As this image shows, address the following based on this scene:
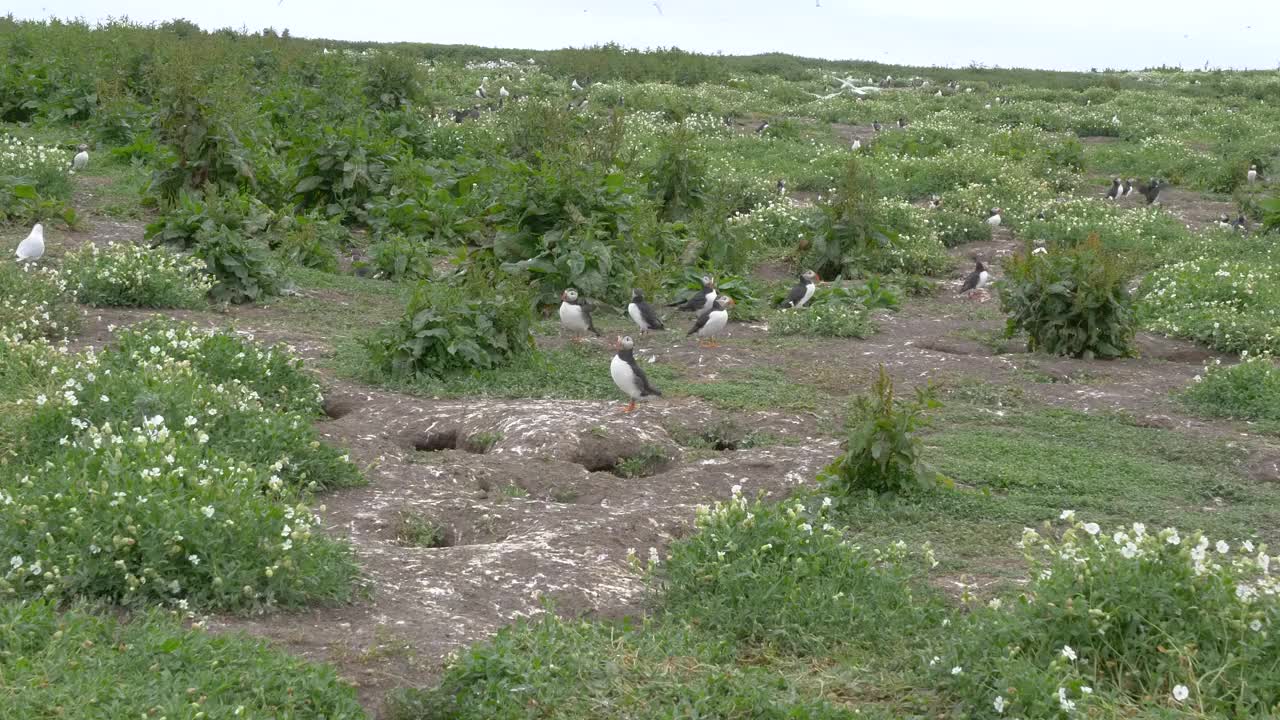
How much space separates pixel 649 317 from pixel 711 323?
1.84ft

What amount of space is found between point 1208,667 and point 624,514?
324 cm

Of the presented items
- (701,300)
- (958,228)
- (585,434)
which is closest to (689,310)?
(701,300)

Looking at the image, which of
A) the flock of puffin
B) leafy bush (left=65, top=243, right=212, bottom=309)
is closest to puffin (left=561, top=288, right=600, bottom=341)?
the flock of puffin

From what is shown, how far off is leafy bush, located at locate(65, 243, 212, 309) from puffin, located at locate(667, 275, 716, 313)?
4.41 m

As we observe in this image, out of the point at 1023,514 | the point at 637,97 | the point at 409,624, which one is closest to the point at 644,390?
the point at 1023,514

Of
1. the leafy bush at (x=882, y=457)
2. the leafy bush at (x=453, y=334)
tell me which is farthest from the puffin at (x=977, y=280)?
the leafy bush at (x=882, y=457)

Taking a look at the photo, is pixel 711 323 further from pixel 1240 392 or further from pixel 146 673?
pixel 146 673

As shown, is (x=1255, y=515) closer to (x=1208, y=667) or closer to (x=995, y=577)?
(x=995, y=577)

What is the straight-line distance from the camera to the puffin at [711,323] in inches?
463

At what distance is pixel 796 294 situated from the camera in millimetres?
13453

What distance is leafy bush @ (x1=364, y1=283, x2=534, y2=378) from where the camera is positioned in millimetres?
9906

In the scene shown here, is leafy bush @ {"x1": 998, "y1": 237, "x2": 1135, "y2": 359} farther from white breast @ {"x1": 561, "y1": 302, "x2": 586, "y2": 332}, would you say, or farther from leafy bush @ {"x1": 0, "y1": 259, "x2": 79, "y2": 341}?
leafy bush @ {"x1": 0, "y1": 259, "x2": 79, "y2": 341}

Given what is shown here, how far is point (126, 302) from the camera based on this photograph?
11328 mm

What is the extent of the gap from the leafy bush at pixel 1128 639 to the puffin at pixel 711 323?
660cm
